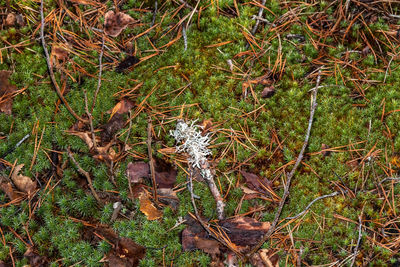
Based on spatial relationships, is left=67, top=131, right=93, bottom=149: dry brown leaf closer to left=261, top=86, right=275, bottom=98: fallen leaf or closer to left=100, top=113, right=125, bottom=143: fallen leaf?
left=100, top=113, right=125, bottom=143: fallen leaf

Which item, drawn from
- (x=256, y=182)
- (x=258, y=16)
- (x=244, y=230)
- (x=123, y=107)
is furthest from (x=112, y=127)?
(x=258, y=16)

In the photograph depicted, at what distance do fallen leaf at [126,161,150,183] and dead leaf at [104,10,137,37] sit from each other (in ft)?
5.63

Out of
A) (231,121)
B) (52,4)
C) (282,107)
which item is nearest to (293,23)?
(282,107)

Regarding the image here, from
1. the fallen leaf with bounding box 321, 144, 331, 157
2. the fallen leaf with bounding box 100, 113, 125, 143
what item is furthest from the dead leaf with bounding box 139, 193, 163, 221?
the fallen leaf with bounding box 321, 144, 331, 157

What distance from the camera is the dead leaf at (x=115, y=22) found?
4156 mm

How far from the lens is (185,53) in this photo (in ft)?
12.9

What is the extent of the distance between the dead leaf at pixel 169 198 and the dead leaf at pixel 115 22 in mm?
2071

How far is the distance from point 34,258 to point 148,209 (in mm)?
1152

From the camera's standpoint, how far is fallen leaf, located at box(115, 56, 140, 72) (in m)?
4.02

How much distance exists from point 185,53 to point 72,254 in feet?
7.87

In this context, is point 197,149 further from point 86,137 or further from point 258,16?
point 258,16

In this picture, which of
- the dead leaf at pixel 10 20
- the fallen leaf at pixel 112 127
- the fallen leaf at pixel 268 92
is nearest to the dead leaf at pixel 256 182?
the fallen leaf at pixel 268 92

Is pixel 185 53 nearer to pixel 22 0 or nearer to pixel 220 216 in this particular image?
pixel 220 216

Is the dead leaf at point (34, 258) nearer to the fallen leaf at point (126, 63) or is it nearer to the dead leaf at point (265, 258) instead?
the dead leaf at point (265, 258)
